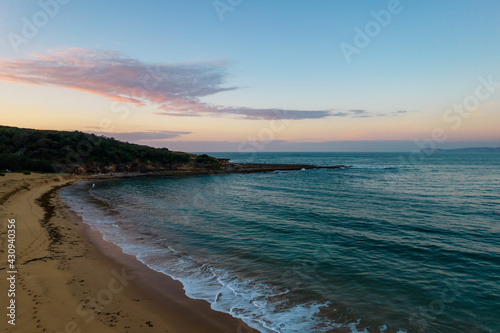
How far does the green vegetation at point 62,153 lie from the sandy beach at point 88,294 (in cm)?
4567

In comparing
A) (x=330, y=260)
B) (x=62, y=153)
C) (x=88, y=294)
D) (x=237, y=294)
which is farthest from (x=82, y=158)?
(x=330, y=260)

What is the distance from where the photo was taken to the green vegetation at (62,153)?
49562mm

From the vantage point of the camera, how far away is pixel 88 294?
8109 mm

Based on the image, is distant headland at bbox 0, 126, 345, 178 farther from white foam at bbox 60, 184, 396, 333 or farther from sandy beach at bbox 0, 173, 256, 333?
white foam at bbox 60, 184, 396, 333

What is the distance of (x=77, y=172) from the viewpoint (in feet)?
185

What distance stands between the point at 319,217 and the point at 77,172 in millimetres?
55912

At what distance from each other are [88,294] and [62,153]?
64.4m

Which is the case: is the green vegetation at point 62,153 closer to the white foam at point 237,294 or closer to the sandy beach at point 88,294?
the sandy beach at point 88,294

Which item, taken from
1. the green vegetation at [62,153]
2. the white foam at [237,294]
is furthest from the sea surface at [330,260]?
the green vegetation at [62,153]

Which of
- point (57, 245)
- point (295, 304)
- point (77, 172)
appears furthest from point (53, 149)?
point (295, 304)

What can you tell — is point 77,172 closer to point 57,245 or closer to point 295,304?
point 57,245

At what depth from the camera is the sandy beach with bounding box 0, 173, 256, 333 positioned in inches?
259

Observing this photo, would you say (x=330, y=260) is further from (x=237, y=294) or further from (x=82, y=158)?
(x=82, y=158)

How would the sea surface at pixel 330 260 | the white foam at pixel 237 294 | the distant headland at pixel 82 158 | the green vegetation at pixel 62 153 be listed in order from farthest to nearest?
the distant headland at pixel 82 158 → the green vegetation at pixel 62 153 → the sea surface at pixel 330 260 → the white foam at pixel 237 294
